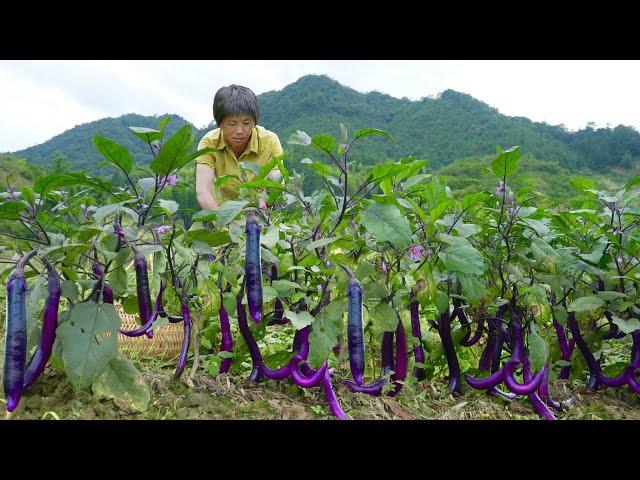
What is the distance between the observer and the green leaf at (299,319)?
156cm

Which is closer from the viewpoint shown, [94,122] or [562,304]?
[562,304]

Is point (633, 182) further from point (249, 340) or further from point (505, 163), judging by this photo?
point (249, 340)

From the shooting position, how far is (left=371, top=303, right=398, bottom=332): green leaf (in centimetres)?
165

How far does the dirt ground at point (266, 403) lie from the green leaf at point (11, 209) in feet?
1.60

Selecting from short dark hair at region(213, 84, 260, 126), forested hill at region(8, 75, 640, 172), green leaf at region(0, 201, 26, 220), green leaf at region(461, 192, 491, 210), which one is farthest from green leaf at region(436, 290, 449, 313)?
forested hill at region(8, 75, 640, 172)

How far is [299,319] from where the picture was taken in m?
1.58

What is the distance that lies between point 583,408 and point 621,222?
0.73m

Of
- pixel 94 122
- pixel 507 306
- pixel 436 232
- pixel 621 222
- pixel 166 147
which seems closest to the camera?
pixel 166 147

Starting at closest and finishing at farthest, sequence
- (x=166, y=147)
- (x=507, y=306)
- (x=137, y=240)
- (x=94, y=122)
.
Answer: (x=166, y=147) → (x=137, y=240) → (x=507, y=306) → (x=94, y=122)

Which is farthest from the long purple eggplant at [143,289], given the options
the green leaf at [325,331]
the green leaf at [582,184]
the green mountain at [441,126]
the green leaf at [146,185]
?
the green mountain at [441,126]

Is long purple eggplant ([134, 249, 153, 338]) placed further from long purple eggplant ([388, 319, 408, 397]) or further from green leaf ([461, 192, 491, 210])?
green leaf ([461, 192, 491, 210])

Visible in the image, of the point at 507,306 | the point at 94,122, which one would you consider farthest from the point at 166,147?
the point at 94,122

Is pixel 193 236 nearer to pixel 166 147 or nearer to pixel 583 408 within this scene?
pixel 166 147

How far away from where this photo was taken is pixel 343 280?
5.23ft
